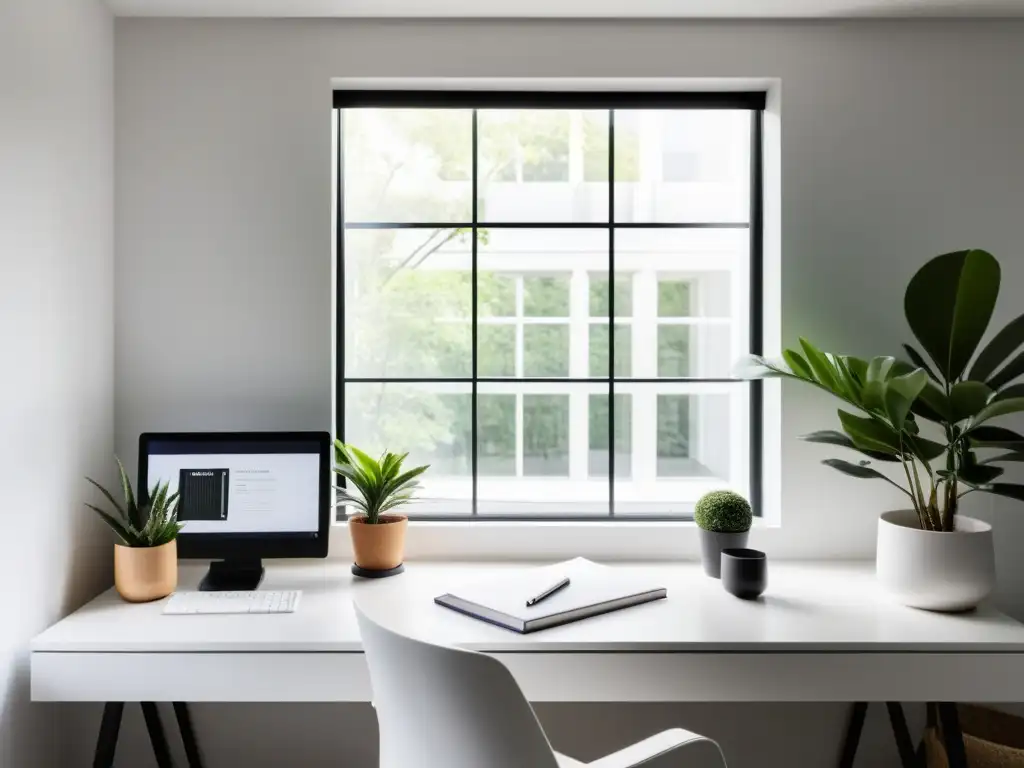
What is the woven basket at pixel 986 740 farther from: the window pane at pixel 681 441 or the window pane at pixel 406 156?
the window pane at pixel 406 156

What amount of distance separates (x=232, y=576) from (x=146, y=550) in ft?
0.82

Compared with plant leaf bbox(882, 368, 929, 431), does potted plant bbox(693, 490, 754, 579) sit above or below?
below

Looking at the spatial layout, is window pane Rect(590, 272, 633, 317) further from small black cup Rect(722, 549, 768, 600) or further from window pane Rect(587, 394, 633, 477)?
small black cup Rect(722, 549, 768, 600)

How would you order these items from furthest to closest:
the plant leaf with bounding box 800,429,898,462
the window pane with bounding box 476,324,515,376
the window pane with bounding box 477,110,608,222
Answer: the window pane with bounding box 476,324,515,376
the window pane with bounding box 477,110,608,222
the plant leaf with bounding box 800,429,898,462

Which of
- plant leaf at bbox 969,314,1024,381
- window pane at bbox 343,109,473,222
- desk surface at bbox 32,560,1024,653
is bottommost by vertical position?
desk surface at bbox 32,560,1024,653

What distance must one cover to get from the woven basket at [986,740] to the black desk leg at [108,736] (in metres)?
2.09

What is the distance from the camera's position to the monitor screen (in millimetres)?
2064

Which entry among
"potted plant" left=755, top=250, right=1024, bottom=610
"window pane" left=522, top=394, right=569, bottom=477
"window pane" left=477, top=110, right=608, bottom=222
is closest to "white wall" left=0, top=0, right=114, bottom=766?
"window pane" left=477, top=110, right=608, bottom=222

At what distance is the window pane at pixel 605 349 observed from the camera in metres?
3.85

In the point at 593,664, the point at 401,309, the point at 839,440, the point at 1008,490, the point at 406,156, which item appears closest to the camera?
the point at 593,664

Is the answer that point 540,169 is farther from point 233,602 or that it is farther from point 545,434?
point 233,602

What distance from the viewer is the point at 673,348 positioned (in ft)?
14.7

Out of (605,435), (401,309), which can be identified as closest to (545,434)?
(605,435)

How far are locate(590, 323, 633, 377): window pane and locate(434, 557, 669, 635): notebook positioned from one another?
1825 millimetres
